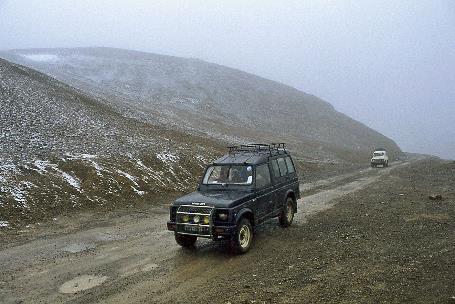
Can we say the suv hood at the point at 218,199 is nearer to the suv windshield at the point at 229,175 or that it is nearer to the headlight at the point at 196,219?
the headlight at the point at 196,219

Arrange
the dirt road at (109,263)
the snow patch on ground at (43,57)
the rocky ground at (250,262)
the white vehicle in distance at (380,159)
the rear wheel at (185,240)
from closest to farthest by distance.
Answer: the rocky ground at (250,262) → the dirt road at (109,263) → the rear wheel at (185,240) → the white vehicle in distance at (380,159) → the snow patch on ground at (43,57)

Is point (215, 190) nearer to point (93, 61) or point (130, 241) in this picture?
point (130, 241)

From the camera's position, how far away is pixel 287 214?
1223 cm

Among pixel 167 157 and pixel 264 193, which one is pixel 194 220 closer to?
pixel 264 193

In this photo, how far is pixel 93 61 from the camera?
82875 millimetres

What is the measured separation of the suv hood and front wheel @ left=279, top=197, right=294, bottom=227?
7.55 ft

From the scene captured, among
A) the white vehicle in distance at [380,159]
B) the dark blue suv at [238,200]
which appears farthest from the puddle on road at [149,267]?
the white vehicle in distance at [380,159]

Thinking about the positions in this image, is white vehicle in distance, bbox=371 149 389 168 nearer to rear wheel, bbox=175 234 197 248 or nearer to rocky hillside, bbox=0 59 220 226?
rocky hillside, bbox=0 59 220 226

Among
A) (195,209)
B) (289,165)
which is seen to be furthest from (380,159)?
(195,209)

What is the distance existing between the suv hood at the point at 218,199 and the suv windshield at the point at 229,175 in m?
0.42

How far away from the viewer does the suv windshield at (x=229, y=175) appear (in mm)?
10602

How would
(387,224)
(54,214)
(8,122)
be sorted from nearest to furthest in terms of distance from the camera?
(387,224) < (54,214) < (8,122)

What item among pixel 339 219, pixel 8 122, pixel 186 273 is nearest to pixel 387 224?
pixel 339 219

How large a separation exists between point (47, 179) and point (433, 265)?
14.4m
